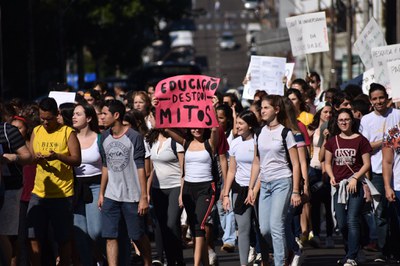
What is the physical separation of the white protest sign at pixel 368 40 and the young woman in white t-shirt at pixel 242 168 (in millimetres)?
Result: 6438

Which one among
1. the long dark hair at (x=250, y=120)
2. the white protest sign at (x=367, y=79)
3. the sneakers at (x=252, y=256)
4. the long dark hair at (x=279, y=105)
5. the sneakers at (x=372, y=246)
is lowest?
the sneakers at (x=372, y=246)

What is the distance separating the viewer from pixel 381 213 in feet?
45.1

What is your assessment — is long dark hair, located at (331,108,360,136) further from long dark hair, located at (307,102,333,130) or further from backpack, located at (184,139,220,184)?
backpack, located at (184,139,220,184)

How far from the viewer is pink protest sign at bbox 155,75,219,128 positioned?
41.8 feet

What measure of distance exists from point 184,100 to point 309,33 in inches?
330

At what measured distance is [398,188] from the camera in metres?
13.2

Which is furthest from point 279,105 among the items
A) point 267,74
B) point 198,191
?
point 267,74

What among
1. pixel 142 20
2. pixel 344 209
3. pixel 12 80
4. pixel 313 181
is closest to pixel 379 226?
pixel 344 209

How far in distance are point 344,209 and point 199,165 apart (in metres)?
1.95

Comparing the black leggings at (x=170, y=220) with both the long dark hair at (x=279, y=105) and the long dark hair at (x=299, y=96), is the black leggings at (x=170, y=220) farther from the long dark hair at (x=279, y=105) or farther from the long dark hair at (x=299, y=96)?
the long dark hair at (x=299, y=96)

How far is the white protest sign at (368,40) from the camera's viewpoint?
1902cm

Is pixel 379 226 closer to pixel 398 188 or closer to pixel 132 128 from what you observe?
pixel 398 188

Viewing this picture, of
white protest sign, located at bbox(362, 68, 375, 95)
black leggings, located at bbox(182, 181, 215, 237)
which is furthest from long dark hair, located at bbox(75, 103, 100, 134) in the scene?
white protest sign, located at bbox(362, 68, 375, 95)

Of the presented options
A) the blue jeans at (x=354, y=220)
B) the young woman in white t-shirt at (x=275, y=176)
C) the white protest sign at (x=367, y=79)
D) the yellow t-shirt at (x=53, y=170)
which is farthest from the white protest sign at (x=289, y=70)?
the yellow t-shirt at (x=53, y=170)
